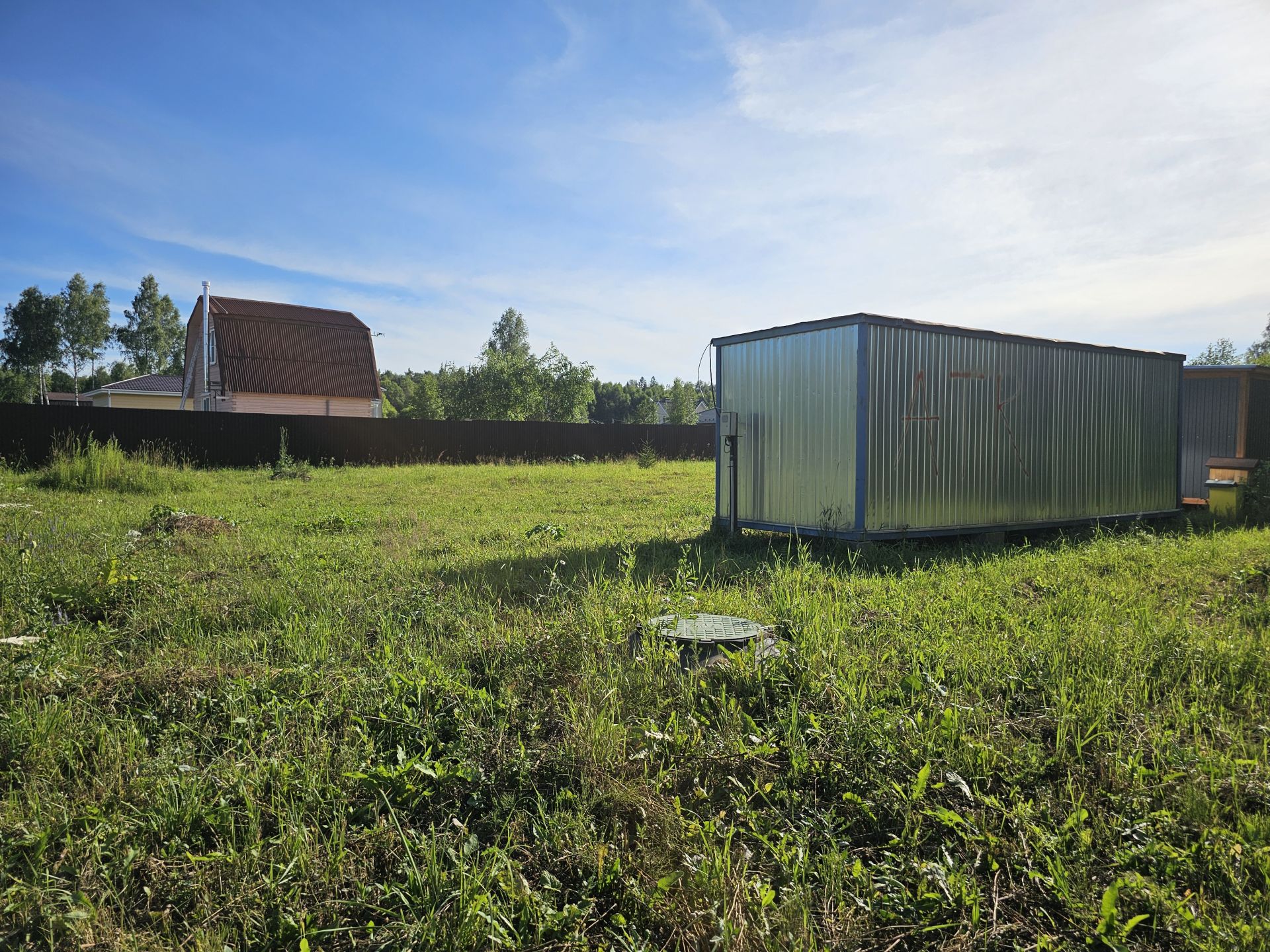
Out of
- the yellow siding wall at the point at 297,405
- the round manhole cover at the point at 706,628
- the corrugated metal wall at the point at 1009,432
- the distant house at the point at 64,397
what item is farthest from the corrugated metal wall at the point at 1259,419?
the distant house at the point at 64,397

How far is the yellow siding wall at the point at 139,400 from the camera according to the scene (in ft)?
140

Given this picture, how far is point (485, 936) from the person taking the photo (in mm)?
2180

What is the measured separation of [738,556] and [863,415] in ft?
5.99

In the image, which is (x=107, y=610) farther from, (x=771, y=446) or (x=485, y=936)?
(x=771, y=446)

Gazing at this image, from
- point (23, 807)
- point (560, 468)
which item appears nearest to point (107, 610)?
point (23, 807)

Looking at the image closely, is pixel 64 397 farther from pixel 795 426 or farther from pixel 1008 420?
pixel 1008 420

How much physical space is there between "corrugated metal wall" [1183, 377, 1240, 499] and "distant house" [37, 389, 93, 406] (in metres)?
56.6

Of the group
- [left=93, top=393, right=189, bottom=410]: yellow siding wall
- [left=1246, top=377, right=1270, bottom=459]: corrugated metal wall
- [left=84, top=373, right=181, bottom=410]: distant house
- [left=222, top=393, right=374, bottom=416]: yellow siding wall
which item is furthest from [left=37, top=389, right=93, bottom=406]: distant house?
[left=1246, top=377, right=1270, bottom=459]: corrugated metal wall

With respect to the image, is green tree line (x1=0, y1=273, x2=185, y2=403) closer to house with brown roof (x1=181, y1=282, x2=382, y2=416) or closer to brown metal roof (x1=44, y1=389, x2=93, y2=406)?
brown metal roof (x1=44, y1=389, x2=93, y2=406)

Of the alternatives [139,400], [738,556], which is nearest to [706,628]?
[738,556]

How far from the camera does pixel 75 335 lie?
1905 inches

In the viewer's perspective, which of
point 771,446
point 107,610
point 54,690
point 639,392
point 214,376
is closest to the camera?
point 54,690

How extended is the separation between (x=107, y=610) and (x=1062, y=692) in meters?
5.53

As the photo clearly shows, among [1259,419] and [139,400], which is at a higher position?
[139,400]
